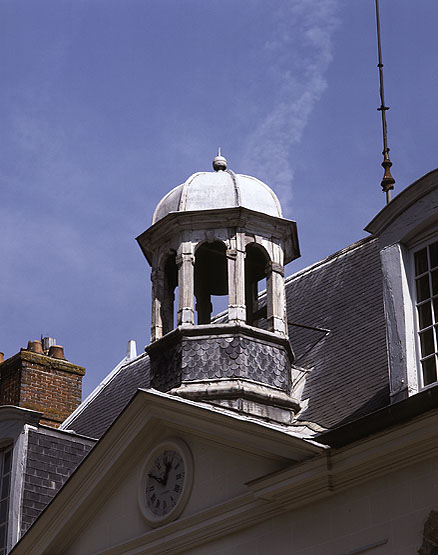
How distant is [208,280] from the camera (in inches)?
646

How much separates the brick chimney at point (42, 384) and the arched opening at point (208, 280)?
3778 millimetres

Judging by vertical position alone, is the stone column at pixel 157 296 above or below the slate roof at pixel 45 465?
above

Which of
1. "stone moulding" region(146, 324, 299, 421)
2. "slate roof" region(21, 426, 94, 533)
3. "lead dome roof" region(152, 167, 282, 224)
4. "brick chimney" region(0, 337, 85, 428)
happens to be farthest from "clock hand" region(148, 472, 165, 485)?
"brick chimney" region(0, 337, 85, 428)

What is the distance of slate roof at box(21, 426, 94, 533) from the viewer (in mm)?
15359

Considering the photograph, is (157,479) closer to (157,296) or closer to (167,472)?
(167,472)

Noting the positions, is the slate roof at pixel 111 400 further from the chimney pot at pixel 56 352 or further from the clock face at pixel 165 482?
the clock face at pixel 165 482

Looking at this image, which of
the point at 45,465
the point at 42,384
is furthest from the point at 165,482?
the point at 42,384

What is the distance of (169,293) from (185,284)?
3.18 feet

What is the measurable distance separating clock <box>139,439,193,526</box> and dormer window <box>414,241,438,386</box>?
10.1 feet

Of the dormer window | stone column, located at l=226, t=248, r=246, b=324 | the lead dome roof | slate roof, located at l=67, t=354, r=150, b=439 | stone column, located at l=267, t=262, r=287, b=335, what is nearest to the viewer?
the dormer window

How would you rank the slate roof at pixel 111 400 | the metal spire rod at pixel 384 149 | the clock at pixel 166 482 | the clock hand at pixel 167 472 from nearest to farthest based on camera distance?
the clock at pixel 166 482, the clock hand at pixel 167 472, the metal spire rod at pixel 384 149, the slate roof at pixel 111 400

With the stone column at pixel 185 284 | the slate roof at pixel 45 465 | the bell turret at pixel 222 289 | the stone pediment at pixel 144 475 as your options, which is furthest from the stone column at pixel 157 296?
the slate roof at pixel 45 465

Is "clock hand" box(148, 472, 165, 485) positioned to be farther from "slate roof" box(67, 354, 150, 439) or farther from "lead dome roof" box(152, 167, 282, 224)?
"slate roof" box(67, 354, 150, 439)

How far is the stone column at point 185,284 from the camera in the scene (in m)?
14.2
